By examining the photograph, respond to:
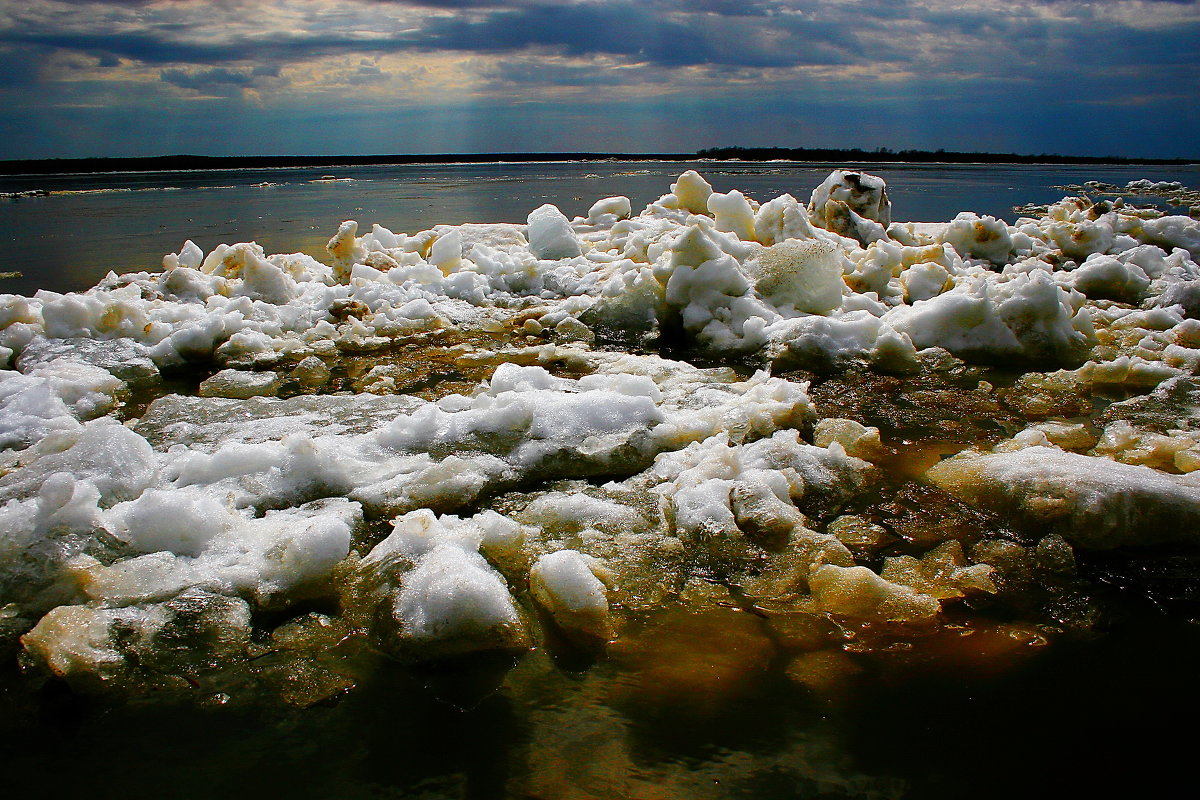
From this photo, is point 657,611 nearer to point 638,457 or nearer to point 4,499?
point 638,457

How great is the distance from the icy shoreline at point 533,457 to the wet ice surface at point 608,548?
0.02 metres

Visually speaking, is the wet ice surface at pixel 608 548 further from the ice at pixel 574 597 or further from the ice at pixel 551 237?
the ice at pixel 551 237

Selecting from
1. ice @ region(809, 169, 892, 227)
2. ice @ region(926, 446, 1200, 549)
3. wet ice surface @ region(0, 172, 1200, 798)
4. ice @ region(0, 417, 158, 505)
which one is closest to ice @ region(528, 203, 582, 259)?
ice @ region(809, 169, 892, 227)

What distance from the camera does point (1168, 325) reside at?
19.9 feet

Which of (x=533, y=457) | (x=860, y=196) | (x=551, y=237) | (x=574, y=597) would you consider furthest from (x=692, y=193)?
(x=574, y=597)

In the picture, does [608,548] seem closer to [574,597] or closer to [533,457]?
[574,597]

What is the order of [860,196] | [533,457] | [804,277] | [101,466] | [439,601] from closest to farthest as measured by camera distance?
[439,601] < [101,466] < [533,457] < [804,277] < [860,196]

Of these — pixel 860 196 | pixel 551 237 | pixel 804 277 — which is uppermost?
pixel 860 196

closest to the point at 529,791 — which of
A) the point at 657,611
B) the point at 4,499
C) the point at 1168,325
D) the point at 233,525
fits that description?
the point at 657,611

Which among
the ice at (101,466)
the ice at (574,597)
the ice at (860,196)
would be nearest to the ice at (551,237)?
the ice at (860,196)

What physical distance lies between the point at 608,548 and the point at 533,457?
86 centimetres

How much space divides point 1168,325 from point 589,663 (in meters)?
6.36

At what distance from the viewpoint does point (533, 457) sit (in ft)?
11.5

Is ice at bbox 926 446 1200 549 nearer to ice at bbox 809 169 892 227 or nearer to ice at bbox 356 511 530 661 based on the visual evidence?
ice at bbox 356 511 530 661
